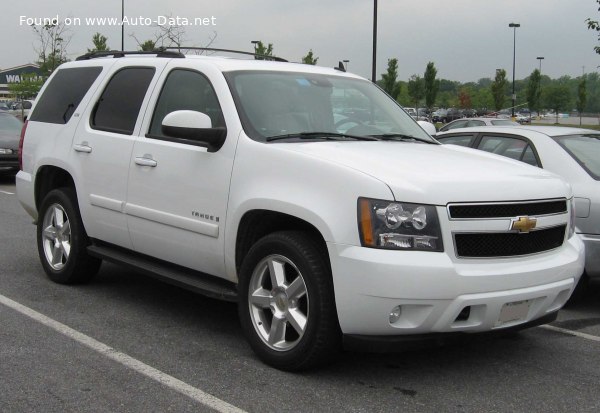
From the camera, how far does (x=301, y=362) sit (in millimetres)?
4164

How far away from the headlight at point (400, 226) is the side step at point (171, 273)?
1194 mm

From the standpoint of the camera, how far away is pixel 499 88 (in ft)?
200

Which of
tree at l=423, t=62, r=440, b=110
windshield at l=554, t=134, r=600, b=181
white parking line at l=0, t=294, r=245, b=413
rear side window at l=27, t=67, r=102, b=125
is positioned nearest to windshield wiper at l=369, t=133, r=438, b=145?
windshield at l=554, t=134, r=600, b=181

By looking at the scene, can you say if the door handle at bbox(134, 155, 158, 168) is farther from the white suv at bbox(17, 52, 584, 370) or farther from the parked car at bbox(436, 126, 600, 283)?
the parked car at bbox(436, 126, 600, 283)

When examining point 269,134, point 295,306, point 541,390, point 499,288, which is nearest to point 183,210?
point 269,134

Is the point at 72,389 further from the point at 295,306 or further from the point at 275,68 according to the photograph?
the point at 275,68

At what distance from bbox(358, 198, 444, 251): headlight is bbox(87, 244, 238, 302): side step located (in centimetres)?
119

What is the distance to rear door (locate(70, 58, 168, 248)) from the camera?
5523mm

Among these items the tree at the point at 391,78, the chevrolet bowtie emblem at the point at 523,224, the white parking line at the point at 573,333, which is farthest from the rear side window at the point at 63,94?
the tree at the point at 391,78

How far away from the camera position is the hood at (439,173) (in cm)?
388

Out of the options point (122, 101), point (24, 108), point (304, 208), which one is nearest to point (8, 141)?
point (122, 101)

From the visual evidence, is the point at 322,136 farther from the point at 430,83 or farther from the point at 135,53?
the point at 430,83

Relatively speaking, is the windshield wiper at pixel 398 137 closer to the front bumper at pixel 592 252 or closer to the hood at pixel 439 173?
the hood at pixel 439 173

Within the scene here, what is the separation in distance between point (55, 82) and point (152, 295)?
221cm
